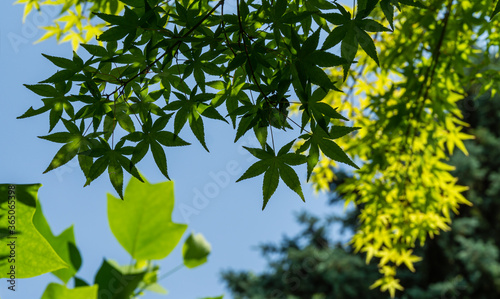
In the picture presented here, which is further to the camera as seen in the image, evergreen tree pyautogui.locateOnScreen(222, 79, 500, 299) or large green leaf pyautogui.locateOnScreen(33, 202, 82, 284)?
evergreen tree pyautogui.locateOnScreen(222, 79, 500, 299)

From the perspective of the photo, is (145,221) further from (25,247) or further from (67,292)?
(25,247)

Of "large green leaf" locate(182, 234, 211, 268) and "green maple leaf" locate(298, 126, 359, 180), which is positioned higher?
"green maple leaf" locate(298, 126, 359, 180)

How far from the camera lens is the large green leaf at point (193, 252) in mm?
908

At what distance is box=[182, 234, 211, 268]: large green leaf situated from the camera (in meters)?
0.91

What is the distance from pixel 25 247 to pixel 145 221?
0.32 metres

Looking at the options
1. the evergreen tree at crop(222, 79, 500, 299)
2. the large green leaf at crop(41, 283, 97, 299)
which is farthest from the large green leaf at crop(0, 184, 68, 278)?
the evergreen tree at crop(222, 79, 500, 299)

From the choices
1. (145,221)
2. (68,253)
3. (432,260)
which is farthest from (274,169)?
(432,260)

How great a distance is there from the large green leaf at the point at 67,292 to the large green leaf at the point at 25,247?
12 cm

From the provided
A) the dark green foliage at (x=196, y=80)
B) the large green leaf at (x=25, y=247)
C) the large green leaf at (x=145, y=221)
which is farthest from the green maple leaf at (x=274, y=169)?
the large green leaf at (x=25, y=247)

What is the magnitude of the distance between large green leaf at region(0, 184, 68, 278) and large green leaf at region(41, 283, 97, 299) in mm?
116

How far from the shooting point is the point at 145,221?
2.60ft

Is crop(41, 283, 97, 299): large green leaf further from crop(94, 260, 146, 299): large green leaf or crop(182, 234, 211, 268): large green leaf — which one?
crop(182, 234, 211, 268): large green leaf

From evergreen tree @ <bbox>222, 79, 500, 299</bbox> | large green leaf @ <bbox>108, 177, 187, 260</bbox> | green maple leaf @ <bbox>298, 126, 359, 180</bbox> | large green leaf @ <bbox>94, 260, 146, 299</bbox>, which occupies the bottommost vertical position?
large green leaf @ <bbox>94, 260, 146, 299</bbox>

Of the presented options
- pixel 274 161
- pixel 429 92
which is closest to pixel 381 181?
pixel 429 92
